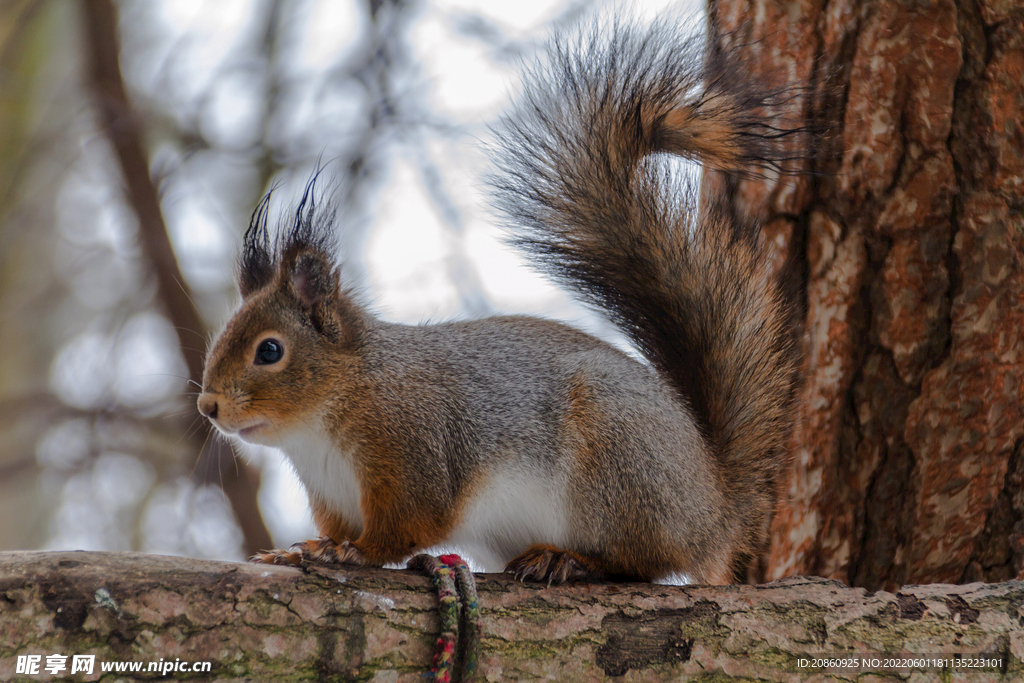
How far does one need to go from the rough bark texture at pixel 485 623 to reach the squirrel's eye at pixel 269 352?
52 cm

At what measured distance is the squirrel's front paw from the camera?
1533 millimetres

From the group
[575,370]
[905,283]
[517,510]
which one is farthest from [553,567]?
[905,283]

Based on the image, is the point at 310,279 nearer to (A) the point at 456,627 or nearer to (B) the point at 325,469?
(B) the point at 325,469

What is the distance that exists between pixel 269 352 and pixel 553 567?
0.81m

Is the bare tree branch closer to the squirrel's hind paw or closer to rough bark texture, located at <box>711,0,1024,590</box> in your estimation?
the squirrel's hind paw

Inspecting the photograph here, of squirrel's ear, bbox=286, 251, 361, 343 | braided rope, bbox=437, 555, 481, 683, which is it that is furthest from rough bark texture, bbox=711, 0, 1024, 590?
squirrel's ear, bbox=286, 251, 361, 343

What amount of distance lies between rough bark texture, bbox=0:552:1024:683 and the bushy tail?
0.42 m

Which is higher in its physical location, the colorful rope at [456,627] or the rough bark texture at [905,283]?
the rough bark texture at [905,283]

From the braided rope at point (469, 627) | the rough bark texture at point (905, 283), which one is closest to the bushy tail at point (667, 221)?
the rough bark texture at point (905, 283)

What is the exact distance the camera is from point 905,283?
74.3 inches

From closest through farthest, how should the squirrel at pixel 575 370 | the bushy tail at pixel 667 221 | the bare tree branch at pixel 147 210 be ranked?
the squirrel at pixel 575 370
the bushy tail at pixel 667 221
the bare tree branch at pixel 147 210

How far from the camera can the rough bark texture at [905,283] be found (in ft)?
5.88

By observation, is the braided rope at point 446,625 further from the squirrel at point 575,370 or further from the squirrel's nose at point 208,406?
the squirrel's nose at point 208,406

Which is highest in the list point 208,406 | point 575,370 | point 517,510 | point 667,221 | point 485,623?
point 667,221
